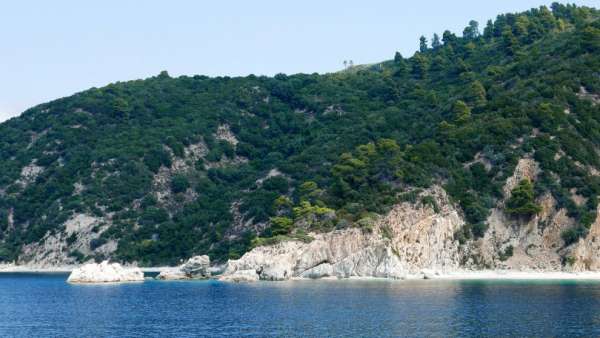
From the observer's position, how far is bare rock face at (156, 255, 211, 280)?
122 metres

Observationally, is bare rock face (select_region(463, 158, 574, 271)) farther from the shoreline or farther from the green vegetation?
the shoreline

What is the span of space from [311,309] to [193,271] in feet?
158

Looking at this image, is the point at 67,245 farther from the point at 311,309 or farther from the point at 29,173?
the point at 311,309

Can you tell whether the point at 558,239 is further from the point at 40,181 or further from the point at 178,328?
the point at 40,181

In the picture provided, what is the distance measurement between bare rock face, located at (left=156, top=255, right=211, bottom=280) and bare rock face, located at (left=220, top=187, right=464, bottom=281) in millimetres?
6035

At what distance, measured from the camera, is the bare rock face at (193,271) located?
399 feet

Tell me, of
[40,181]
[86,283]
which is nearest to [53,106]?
[40,181]

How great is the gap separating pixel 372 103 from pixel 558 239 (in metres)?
76.9

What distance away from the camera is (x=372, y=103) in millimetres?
188500

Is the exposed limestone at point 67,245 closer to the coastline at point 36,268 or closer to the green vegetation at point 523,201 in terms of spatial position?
the coastline at point 36,268

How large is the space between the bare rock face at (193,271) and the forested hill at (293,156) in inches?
420

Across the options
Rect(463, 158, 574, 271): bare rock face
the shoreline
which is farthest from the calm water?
Rect(463, 158, 574, 271): bare rock face

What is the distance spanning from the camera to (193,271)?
122 metres

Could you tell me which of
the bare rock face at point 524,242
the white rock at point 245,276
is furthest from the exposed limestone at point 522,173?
the white rock at point 245,276
